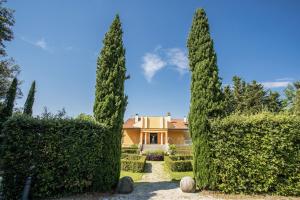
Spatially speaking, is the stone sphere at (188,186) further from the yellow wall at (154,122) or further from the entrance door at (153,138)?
the entrance door at (153,138)

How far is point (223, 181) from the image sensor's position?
30.2ft

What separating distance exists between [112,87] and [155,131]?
29.7m

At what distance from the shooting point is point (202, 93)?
1043cm

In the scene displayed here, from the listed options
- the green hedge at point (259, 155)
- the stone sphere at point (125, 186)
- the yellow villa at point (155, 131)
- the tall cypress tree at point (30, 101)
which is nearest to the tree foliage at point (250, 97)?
the yellow villa at point (155, 131)

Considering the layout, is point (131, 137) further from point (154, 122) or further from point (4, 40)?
point (4, 40)

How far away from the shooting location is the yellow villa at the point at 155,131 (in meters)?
39.2

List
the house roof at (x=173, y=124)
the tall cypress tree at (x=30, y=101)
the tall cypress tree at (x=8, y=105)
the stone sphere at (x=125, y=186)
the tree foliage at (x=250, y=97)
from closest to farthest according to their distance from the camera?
1. the stone sphere at (x=125, y=186)
2. the tall cypress tree at (x=8, y=105)
3. the tall cypress tree at (x=30, y=101)
4. the tree foliage at (x=250, y=97)
5. the house roof at (x=173, y=124)

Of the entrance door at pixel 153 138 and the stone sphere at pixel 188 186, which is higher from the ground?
the entrance door at pixel 153 138

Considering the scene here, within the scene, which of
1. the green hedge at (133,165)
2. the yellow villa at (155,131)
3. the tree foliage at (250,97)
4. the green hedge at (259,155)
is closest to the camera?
the green hedge at (259,155)

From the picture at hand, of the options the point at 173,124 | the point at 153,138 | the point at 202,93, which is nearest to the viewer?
the point at 202,93

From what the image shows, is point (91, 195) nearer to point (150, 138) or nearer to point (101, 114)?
point (101, 114)

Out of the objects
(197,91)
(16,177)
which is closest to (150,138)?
(197,91)

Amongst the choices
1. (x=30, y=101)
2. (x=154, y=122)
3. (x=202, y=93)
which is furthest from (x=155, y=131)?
(x=202, y=93)

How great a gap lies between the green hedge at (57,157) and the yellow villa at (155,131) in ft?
96.7
